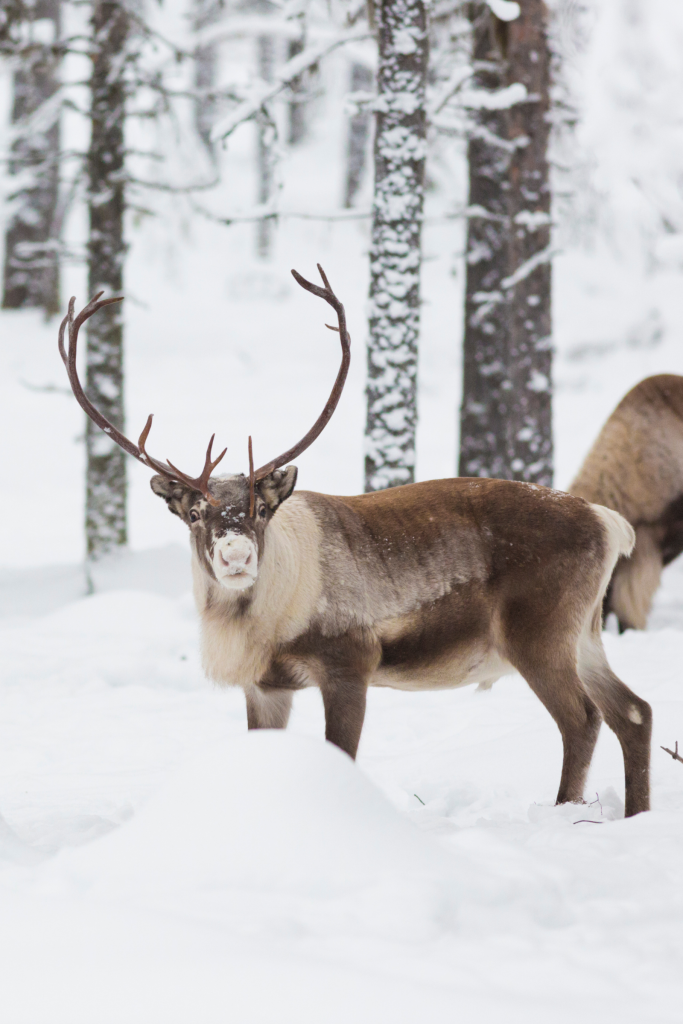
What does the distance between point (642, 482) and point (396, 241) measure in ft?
7.58

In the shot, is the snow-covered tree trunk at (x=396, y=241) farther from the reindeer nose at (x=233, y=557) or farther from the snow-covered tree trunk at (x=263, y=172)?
the snow-covered tree trunk at (x=263, y=172)

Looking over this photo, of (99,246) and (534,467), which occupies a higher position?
(99,246)

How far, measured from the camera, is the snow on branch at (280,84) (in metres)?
7.21

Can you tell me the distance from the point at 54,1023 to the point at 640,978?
3.76ft

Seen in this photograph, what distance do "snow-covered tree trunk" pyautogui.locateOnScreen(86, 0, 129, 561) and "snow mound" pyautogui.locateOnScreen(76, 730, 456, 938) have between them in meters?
6.55

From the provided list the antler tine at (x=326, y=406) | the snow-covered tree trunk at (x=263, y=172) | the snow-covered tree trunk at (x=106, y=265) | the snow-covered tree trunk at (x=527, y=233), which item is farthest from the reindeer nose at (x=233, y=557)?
the snow-covered tree trunk at (x=263, y=172)

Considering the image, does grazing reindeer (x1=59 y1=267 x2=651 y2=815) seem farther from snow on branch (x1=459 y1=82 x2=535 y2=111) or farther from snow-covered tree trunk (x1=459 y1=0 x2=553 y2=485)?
snow on branch (x1=459 y1=82 x2=535 y2=111)

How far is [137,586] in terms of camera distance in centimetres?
850

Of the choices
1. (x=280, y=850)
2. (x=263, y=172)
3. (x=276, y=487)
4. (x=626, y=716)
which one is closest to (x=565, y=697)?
(x=626, y=716)

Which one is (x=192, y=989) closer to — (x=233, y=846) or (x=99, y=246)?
(x=233, y=846)

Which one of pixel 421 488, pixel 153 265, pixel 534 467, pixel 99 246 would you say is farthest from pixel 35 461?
pixel 421 488

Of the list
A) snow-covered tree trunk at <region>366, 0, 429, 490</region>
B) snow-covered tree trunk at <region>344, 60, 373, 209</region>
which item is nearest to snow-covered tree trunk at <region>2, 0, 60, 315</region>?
snow-covered tree trunk at <region>344, 60, 373, 209</region>

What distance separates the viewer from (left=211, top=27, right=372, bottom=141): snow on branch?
23.7ft

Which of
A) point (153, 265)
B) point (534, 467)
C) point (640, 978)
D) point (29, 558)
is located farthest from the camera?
point (153, 265)
